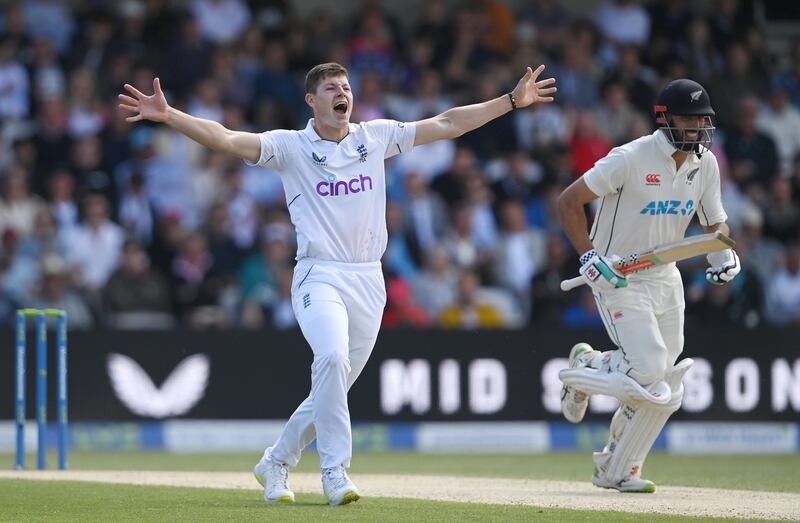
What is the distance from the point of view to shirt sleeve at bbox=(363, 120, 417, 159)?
7.12 m

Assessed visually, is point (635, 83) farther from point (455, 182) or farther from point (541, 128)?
point (455, 182)

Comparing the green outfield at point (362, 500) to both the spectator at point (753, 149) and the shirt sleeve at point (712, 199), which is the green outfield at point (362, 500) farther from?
the spectator at point (753, 149)

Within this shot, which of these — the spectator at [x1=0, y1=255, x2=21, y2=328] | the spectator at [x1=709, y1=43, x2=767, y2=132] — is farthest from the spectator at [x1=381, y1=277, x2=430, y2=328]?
the spectator at [x1=709, y1=43, x2=767, y2=132]

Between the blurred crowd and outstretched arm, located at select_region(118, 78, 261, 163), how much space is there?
5807mm

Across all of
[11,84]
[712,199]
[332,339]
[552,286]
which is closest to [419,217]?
[552,286]

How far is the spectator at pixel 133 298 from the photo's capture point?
12.6 m

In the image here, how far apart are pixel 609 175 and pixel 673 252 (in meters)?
0.53

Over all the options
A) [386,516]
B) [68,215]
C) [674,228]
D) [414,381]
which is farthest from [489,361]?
[386,516]

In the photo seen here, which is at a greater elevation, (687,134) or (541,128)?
(541,128)

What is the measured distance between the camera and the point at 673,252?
23.3ft

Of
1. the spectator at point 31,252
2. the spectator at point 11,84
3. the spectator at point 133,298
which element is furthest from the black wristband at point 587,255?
the spectator at point 11,84

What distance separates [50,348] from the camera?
472 inches

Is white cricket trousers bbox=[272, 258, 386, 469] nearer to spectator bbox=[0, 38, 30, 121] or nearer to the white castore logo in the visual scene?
the white castore logo

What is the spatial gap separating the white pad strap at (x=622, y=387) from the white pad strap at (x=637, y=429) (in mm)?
76
